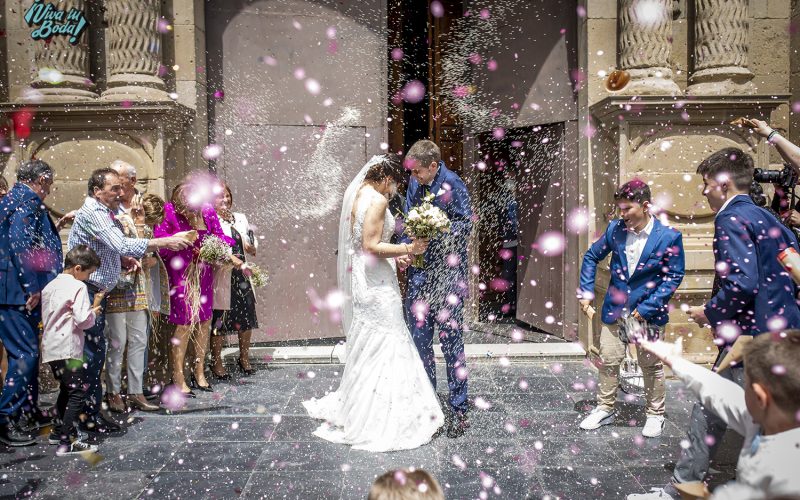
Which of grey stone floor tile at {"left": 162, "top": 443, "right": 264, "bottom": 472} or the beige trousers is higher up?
the beige trousers

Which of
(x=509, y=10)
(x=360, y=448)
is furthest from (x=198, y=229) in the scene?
(x=509, y=10)

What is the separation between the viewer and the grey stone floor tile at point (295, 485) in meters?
4.25

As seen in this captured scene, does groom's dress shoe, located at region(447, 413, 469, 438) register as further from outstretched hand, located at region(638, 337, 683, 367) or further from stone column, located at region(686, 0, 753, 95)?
stone column, located at region(686, 0, 753, 95)

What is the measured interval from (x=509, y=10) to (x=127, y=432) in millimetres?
6399

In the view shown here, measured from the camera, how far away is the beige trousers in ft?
17.9

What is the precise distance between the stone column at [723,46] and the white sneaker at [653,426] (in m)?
3.66

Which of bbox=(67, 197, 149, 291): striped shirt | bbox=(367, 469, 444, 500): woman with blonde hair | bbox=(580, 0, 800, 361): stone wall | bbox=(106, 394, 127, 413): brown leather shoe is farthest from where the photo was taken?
bbox=(580, 0, 800, 361): stone wall

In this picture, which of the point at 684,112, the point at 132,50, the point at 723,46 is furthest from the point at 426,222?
the point at 723,46

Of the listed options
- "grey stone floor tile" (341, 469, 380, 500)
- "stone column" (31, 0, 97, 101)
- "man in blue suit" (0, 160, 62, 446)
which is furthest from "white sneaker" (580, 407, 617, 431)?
"stone column" (31, 0, 97, 101)

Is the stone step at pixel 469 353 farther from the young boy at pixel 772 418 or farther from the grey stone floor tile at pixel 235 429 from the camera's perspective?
the young boy at pixel 772 418

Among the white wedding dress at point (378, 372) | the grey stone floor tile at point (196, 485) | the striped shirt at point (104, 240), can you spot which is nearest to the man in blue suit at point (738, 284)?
the white wedding dress at point (378, 372)

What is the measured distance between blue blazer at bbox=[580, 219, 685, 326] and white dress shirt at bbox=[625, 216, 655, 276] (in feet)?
0.08

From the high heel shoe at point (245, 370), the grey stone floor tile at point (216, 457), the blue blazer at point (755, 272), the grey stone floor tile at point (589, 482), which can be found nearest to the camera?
the blue blazer at point (755, 272)

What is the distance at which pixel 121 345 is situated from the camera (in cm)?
591
